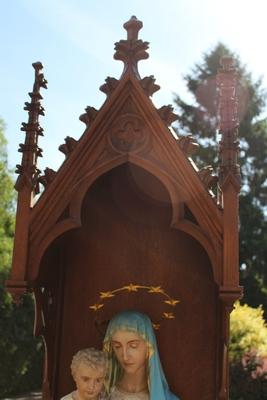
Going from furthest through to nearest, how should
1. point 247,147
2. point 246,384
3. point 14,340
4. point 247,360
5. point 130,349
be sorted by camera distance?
point 247,147 < point 14,340 < point 247,360 < point 246,384 < point 130,349

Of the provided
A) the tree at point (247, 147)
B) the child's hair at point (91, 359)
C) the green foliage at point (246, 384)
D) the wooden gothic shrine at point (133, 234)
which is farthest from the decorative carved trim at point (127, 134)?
the tree at point (247, 147)

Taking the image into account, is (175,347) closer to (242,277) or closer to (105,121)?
(105,121)

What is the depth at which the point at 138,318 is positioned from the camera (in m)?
3.45

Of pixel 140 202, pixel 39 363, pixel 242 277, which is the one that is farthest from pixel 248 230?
pixel 140 202

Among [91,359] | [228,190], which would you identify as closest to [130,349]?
[91,359]

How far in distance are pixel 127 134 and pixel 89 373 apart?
1475 millimetres

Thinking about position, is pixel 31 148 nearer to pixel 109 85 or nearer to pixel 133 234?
pixel 109 85

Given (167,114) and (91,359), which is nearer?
(91,359)

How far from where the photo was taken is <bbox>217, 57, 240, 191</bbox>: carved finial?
3209mm

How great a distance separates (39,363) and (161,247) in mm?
12976

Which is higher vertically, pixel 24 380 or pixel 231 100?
pixel 231 100

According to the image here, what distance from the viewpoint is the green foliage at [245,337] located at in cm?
1005

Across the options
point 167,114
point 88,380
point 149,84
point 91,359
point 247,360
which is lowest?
point 88,380

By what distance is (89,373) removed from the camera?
122 inches
